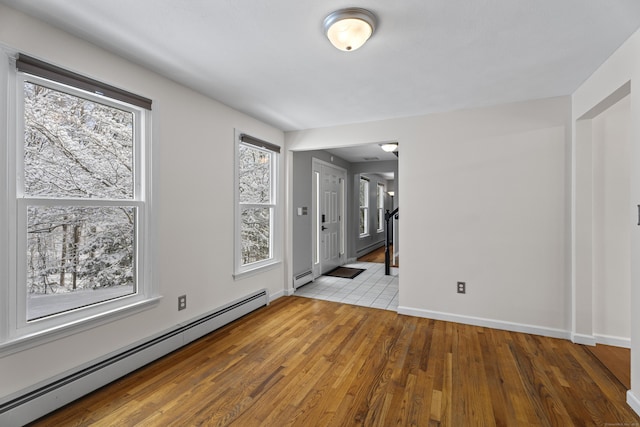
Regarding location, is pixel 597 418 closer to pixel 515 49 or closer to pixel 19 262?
pixel 515 49

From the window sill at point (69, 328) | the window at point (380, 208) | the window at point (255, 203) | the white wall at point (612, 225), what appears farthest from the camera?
the window at point (380, 208)

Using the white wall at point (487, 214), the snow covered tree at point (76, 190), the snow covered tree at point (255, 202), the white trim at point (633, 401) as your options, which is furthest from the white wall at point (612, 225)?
the snow covered tree at point (76, 190)

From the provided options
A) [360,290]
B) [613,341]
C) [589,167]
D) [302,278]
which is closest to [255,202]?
[302,278]

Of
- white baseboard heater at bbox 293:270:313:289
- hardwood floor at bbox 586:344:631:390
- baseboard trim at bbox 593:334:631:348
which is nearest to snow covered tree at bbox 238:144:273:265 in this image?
white baseboard heater at bbox 293:270:313:289

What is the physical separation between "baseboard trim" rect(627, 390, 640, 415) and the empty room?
0.03 meters

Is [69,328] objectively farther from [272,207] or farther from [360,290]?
[360,290]

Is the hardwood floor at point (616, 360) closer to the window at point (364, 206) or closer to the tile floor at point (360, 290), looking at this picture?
the tile floor at point (360, 290)

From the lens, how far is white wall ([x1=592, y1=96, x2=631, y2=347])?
259 cm

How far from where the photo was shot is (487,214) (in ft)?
10.3

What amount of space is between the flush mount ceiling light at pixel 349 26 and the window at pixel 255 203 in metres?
1.89

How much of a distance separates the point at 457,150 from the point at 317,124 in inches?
69.5

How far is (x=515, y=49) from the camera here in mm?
2039

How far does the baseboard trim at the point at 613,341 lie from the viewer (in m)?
2.60

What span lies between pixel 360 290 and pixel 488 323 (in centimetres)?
183
